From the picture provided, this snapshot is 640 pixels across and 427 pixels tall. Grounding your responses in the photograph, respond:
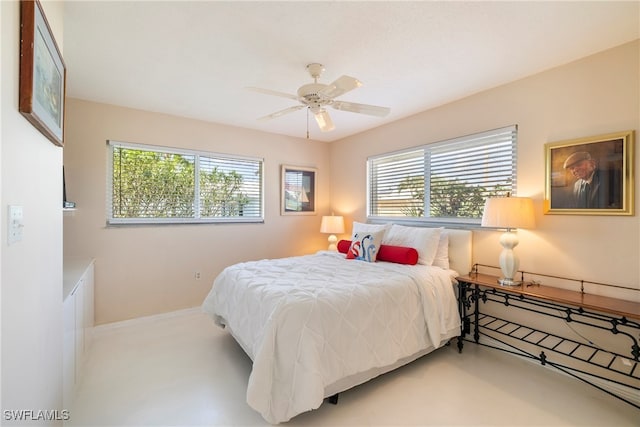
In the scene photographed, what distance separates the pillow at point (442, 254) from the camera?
9.89 ft

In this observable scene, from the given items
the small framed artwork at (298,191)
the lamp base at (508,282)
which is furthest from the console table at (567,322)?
the small framed artwork at (298,191)

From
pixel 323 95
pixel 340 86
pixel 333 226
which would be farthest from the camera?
pixel 333 226

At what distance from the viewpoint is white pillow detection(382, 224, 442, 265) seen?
2986 mm

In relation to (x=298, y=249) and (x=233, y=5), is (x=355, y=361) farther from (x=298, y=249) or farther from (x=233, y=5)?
(x=298, y=249)

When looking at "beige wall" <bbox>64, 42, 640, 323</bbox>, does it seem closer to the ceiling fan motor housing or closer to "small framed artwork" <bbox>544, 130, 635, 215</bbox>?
"small framed artwork" <bbox>544, 130, 635, 215</bbox>

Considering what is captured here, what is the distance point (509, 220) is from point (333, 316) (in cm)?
167

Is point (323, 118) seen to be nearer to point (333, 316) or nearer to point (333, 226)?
point (333, 316)

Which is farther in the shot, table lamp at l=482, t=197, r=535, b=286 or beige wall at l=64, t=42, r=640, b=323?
table lamp at l=482, t=197, r=535, b=286

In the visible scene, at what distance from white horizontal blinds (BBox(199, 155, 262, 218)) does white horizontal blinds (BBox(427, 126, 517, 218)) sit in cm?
245

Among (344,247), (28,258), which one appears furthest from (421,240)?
(28,258)

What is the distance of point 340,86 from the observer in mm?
2020

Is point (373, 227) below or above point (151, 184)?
below

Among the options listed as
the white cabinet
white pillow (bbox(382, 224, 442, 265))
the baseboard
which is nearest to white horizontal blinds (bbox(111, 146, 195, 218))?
the white cabinet

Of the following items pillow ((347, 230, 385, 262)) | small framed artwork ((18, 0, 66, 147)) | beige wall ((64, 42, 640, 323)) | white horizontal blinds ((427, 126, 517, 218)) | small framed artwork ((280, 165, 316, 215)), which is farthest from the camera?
small framed artwork ((280, 165, 316, 215))
